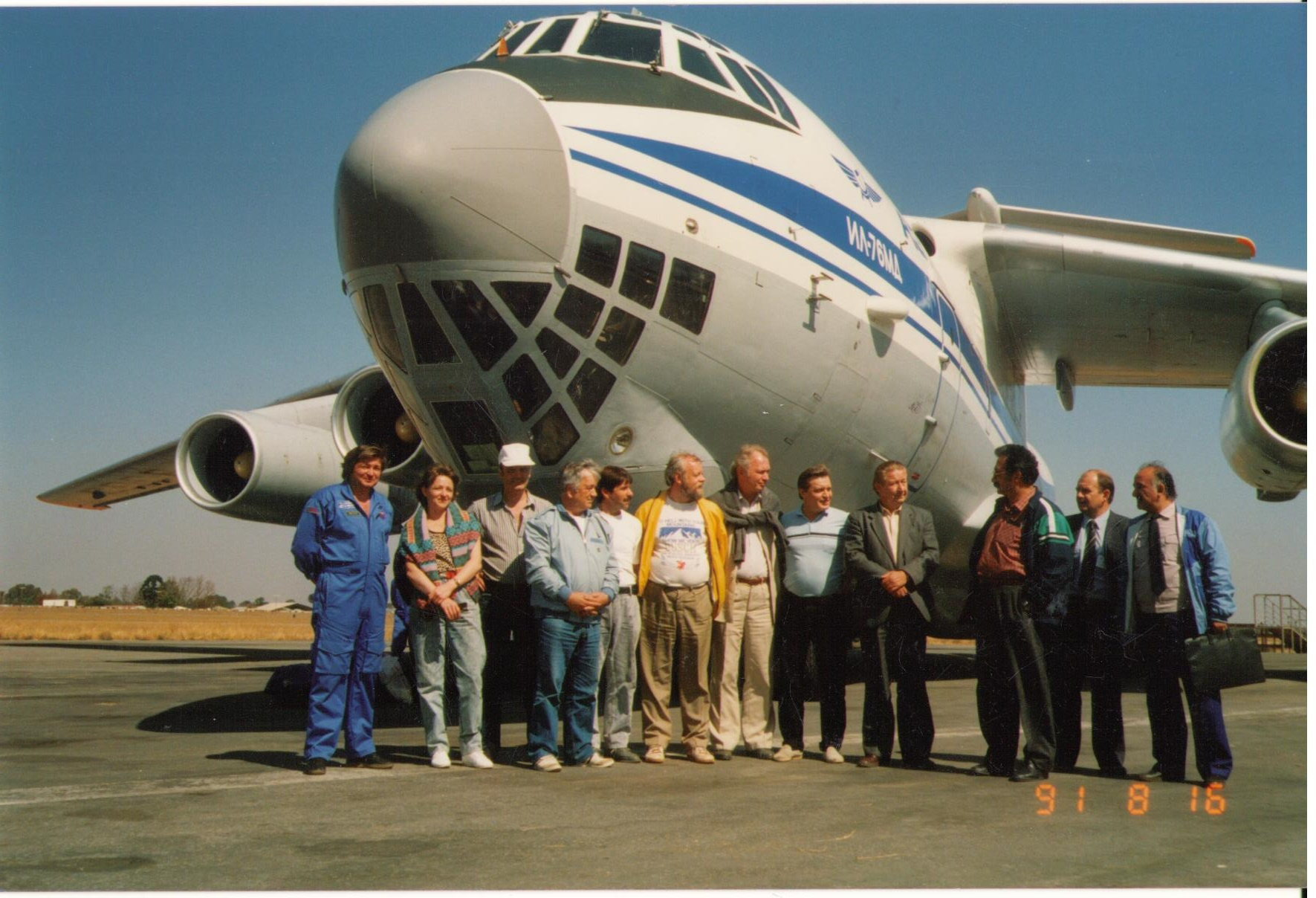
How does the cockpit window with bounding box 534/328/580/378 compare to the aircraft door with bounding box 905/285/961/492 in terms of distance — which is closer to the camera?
the cockpit window with bounding box 534/328/580/378

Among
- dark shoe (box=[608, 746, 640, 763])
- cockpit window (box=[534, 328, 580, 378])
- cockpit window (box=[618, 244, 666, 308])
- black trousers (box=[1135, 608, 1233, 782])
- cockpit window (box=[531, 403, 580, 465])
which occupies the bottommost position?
dark shoe (box=[608, 746, 640, 763])

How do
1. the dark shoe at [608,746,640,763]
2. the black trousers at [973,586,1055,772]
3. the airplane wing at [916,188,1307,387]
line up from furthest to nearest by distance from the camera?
the airplane wing at [916,188,1307,387], the dark shoe at [608,746,640,763], the black trousers at [973,586,1055,772]

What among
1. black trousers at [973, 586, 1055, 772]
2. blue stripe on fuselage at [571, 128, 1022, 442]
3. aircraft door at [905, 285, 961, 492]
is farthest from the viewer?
aircraft door at [905, 285, 961, 492]

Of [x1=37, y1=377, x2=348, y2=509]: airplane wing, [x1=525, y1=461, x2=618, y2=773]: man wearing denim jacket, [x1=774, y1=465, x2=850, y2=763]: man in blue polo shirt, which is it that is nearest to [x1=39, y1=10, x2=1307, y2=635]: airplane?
[x1=525, y1=461, x2=618, y2=773]: man wearing denim jacket

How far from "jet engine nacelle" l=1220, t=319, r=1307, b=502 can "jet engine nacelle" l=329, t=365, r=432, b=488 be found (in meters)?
6.32

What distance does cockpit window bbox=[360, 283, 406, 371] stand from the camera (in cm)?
708

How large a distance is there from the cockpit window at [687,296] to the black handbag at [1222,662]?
10.5 ft

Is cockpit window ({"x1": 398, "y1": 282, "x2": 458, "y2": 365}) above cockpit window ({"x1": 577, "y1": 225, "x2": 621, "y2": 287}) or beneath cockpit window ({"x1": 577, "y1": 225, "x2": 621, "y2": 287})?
beneath

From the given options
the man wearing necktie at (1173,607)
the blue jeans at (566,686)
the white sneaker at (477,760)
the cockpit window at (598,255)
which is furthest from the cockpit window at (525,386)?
the man wearing necktie at (1173,607)

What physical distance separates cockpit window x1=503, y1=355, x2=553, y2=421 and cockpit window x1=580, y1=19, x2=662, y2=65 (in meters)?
2.08

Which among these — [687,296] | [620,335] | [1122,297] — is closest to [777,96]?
[687,296]

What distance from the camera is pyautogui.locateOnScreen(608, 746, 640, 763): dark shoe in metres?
6.16

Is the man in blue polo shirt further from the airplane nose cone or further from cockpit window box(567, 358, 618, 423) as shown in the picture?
the airplane nose cone

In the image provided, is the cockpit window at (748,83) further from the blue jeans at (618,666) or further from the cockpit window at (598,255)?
the blue jeans at (618,666)
